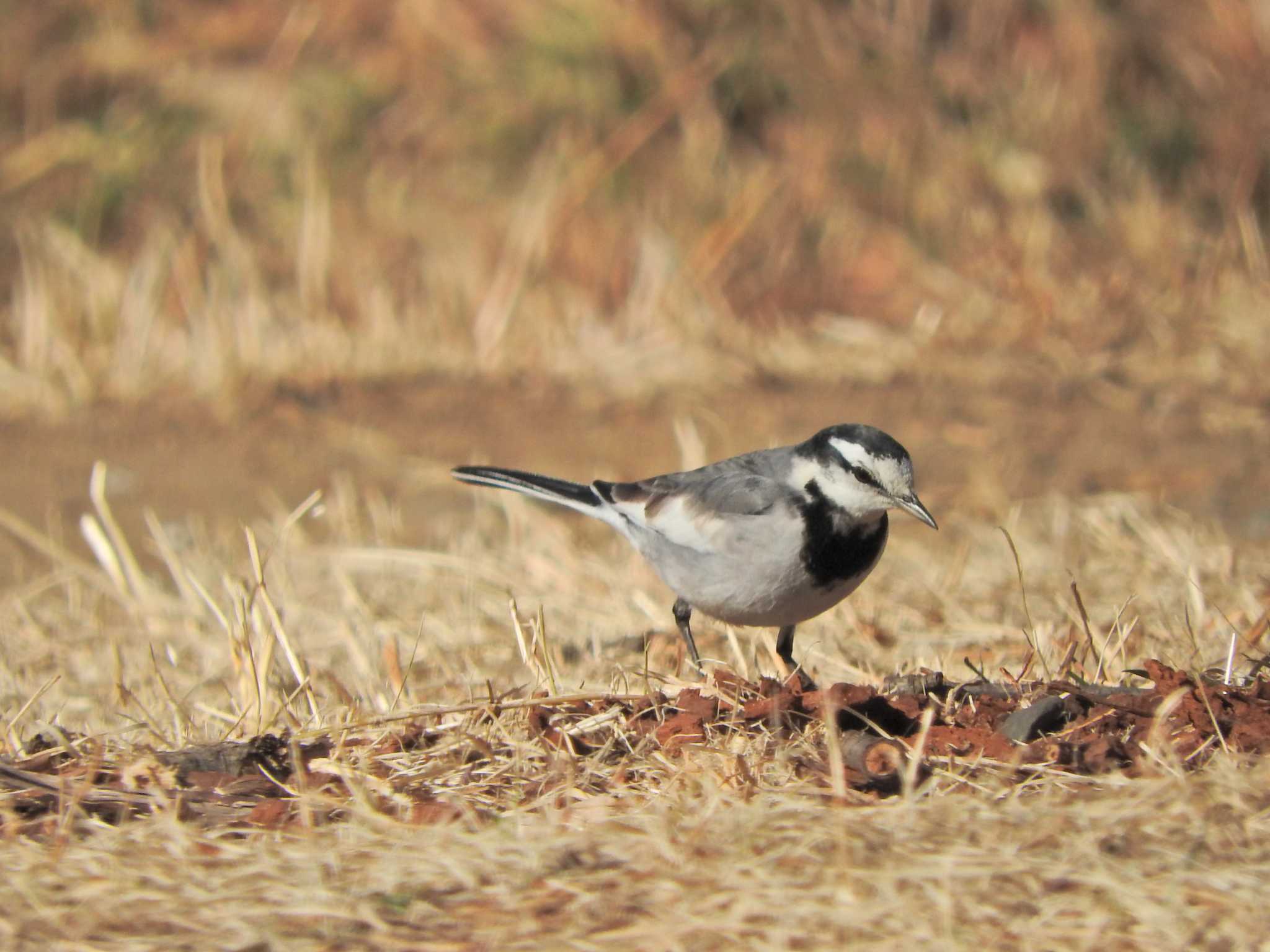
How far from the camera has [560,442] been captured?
7145mm

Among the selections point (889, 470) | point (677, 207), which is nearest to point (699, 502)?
point (889, 470)

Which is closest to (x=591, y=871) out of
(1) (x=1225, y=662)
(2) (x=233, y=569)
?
(1) (x=1225, y=662)

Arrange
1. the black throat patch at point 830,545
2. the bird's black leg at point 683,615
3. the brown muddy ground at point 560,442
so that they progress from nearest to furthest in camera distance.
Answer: the black throat patch at point 830,545
the bird's black leg at point 683,615
the brown muddy ground at point 560,442

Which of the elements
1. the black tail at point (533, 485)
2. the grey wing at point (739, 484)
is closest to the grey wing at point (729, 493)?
the grey wing at point (739, 484)

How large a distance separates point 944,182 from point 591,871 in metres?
6.37

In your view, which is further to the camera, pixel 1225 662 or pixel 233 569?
pixel 233 569

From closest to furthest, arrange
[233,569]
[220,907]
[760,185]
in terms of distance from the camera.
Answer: [220,907] < [233,569] < [760,185]

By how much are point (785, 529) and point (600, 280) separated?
464cm

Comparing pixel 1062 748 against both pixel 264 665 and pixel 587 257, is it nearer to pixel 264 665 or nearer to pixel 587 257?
pixel 264 665

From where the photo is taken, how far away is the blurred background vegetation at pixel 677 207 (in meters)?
7.78

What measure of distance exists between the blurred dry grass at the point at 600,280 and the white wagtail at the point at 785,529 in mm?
264

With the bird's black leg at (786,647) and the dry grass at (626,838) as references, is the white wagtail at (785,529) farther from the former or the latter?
the dry grass at (626,838)

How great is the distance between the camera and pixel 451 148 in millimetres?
8906

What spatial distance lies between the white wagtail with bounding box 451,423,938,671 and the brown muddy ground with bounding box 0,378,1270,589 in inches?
85.9
